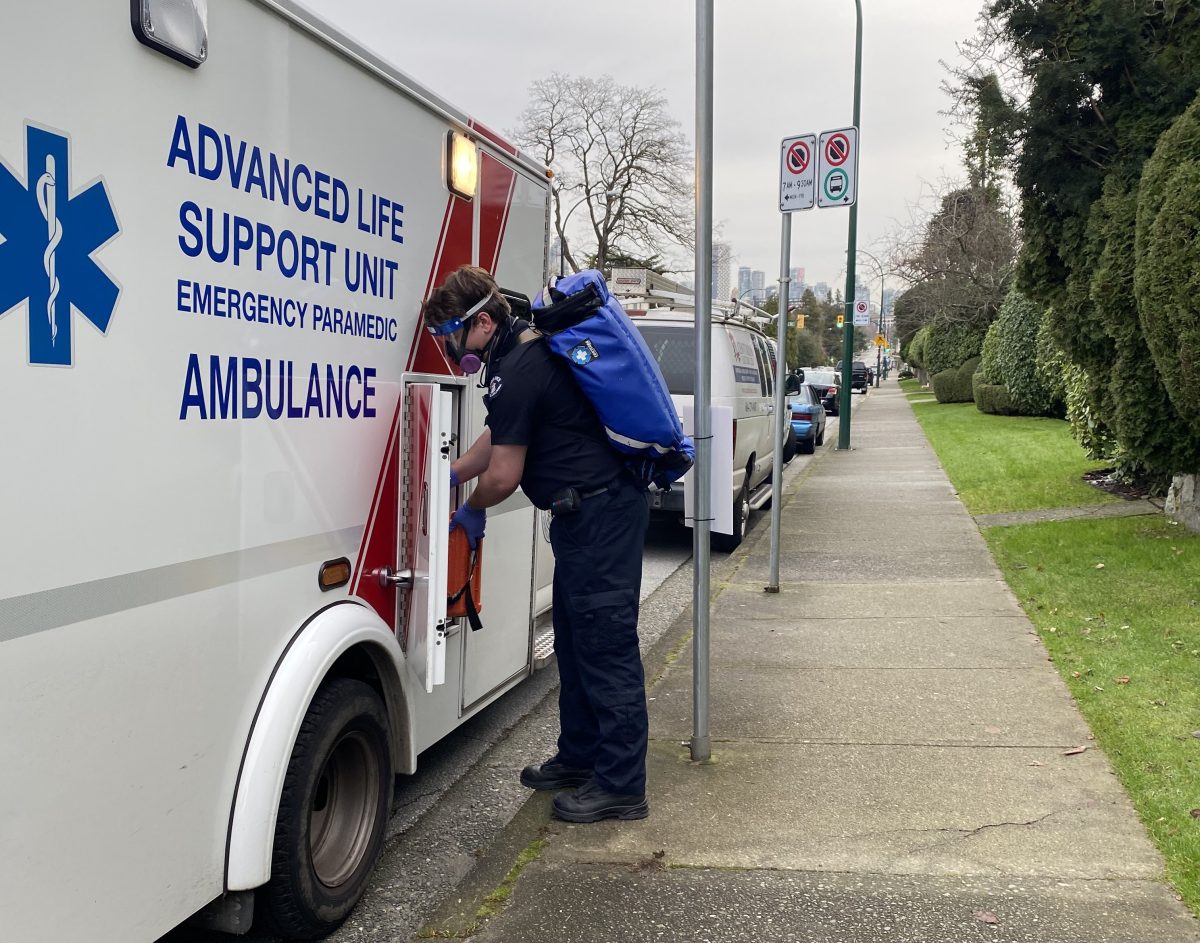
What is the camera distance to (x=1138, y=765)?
410 centimetres

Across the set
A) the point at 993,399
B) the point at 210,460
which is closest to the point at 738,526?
the point at 210,460

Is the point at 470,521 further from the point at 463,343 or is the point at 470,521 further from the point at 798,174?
the point at 798,174

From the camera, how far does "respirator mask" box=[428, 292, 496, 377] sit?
349 centimetres

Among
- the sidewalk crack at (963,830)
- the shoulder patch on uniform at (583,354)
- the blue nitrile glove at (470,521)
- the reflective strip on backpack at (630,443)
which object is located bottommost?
the sidewalk crack at (963,830)

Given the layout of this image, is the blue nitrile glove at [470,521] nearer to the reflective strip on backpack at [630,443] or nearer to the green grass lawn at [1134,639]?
the reflective strip on backpack at [630,443]

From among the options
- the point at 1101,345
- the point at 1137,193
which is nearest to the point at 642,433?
the point at 1137,193

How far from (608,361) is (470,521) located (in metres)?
0.78

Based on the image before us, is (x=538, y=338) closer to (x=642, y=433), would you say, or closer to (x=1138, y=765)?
(x=642, y=433)

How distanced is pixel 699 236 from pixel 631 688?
71.3 inches

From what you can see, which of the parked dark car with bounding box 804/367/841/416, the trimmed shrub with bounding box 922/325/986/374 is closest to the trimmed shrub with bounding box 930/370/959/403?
the trimmed shrub with bounding box 922/325/986/374

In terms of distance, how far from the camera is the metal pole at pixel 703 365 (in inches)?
160

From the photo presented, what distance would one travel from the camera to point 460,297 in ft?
11.5

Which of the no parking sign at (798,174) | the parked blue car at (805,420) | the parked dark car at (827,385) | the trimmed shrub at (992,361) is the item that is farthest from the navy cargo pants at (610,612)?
the parked dark car at (827,385)

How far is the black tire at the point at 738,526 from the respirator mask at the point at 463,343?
5.86 m
